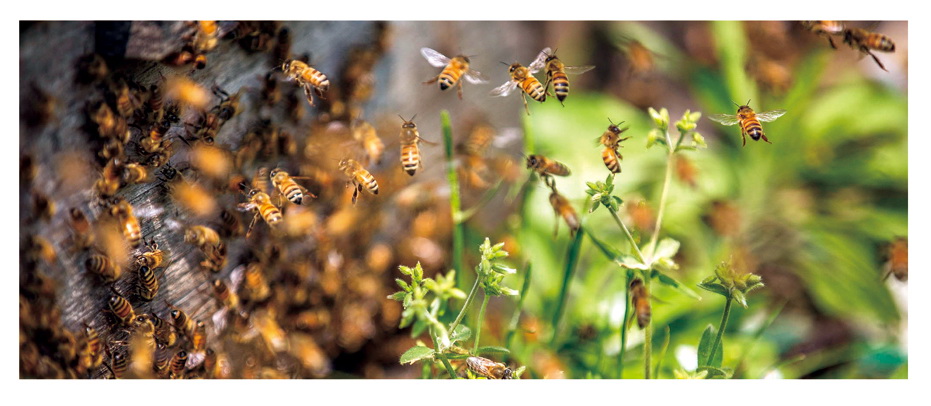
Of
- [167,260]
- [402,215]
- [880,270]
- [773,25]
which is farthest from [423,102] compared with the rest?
[880,270]

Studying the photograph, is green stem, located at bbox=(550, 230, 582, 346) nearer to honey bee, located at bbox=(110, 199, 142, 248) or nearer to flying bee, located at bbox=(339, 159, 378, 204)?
flying bee, located at bbox=(339, 159, 378, 204)

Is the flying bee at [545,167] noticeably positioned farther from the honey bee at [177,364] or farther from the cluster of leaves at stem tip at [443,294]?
the honey bee at [177,364]

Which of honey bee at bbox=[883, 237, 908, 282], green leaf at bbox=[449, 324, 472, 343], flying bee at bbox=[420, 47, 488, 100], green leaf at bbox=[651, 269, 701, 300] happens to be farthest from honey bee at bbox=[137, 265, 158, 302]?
honey bee at bbox=[883, 237, 908, 282]

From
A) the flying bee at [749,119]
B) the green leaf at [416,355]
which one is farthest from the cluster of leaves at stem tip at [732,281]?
the green leaf at [416,355]

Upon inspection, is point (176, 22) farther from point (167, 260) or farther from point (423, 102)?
point (423, 102)

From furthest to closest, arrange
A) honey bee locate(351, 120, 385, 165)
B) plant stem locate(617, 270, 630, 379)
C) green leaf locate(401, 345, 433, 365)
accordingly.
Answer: honey bee locate(351, 120, 385, 165), plant stem locate(617, 270, 630, 379), green leaf locate(401, 345, 433, 365)
